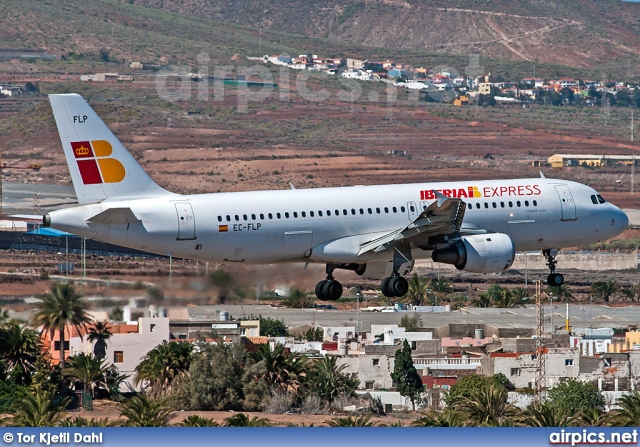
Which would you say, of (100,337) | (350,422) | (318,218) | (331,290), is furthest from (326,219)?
(100,337)

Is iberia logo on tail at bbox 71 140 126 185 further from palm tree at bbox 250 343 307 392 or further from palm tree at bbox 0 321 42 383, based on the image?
palm tree at bbox 250 343 307 392

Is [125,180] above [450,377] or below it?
above

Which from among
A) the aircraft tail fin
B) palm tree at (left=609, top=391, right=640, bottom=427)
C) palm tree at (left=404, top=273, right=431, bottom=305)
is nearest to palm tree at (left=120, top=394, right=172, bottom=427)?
the aircraft tail fin

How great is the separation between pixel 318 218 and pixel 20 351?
36631 mm

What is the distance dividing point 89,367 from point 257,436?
180ft

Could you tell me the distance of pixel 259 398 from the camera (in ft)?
309

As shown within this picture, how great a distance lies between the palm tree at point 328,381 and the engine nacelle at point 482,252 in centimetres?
3279

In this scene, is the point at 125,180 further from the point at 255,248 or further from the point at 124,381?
the point at 124,381

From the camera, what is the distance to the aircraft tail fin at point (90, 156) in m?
58.7

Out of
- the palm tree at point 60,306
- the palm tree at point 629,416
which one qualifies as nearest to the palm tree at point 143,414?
the palm tree at point 60,306

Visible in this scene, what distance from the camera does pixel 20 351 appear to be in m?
92.5

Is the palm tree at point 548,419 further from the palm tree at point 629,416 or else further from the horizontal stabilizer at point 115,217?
the horizontal stabilizer at point 115,217

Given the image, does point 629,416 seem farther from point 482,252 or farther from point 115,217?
point 115,217

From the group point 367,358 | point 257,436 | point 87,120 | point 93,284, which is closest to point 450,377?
point 367,358
